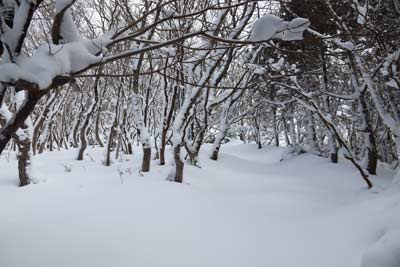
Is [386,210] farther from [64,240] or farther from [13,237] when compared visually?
[13,237]

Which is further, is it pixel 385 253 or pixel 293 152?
pixel 293 152

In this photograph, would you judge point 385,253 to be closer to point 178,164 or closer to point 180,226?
point 180,226

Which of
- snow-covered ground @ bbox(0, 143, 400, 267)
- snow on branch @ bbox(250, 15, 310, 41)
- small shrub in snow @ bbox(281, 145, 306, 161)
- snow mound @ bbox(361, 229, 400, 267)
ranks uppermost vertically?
snow on branch @ bbox(250, 15, 310, 41)

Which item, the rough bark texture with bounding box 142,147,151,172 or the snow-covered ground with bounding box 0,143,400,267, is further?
the rough bark texture with bounding box 142,147,151,172

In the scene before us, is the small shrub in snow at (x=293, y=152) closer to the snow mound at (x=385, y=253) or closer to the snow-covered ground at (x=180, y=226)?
the snow-covered ground at (x=180, y=226)

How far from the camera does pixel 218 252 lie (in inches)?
130

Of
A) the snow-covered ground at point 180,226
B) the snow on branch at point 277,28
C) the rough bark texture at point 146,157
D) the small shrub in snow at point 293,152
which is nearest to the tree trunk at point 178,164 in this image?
the snow-covered ground at point 180,226

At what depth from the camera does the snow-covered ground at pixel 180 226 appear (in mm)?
3057

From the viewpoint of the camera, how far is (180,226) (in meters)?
3.97

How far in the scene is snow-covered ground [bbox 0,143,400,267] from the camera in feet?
10.0

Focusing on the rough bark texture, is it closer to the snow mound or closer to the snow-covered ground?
the snow-covered ground

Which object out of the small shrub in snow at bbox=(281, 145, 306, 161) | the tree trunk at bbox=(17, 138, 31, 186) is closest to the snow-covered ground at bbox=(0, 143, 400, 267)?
the tree trunk at bbox=(17, 138, 31, 186)

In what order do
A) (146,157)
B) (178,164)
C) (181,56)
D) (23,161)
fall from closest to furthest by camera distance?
(181,56) → (23,161) → (178,164) → (146,157)

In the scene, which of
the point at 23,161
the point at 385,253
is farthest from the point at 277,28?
the point at 23,161
